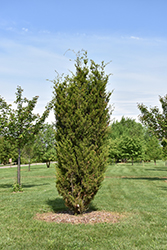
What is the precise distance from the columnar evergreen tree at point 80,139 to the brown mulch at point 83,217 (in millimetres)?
312

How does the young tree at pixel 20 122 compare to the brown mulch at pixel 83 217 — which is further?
the young tree at pixel 20 122

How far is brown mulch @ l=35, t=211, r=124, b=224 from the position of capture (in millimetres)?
7961

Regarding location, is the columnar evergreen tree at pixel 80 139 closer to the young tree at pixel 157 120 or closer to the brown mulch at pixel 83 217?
the brown mulch at pixel 83 217

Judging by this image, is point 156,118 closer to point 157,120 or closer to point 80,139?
point 157,120

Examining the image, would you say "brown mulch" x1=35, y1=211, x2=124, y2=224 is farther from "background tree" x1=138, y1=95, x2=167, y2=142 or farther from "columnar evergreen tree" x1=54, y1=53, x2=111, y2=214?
"background tree" x1=138, y1=95, x2=167, y2=142

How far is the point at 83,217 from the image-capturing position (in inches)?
322

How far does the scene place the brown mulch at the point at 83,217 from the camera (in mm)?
7961

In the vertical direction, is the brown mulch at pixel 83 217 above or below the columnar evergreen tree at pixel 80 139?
below

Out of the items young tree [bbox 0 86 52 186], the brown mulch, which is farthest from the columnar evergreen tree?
young tree [bbox 0 86 52 186]

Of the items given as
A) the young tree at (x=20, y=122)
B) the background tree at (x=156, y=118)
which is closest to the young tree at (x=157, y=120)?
the background tree at (x=156, y=118)

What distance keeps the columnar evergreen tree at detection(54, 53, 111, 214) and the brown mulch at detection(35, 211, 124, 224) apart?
0.31 metres

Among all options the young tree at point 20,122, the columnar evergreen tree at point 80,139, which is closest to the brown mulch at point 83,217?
the columnar evergreen tree at point 80,139

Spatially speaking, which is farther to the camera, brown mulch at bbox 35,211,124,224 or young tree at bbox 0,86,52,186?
young tree at bbox 0,86,52,186

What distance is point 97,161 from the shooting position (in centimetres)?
832
